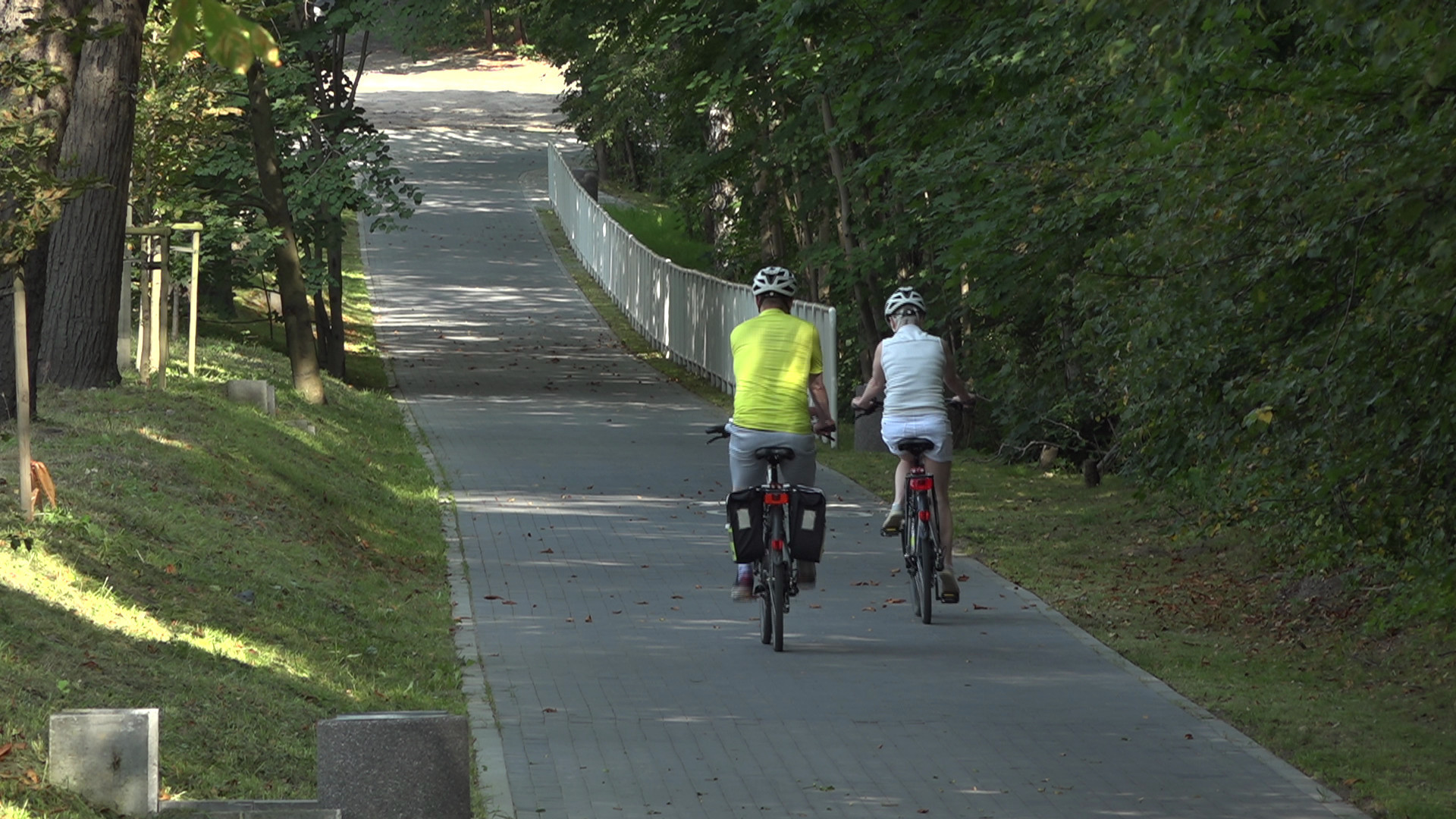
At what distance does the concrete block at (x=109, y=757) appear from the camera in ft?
18.5

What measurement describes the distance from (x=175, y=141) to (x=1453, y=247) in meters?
14.4

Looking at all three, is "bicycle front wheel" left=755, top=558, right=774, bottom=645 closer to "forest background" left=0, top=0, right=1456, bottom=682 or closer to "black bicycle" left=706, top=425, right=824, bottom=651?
"black bicycle" left=706, top=425, right=824, bottom=651

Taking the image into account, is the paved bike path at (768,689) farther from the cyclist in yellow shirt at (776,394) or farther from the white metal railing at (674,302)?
the white metal railing at (674,302)

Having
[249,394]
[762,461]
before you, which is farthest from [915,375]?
[249,394]

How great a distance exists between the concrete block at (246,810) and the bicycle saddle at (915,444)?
17.5 ft

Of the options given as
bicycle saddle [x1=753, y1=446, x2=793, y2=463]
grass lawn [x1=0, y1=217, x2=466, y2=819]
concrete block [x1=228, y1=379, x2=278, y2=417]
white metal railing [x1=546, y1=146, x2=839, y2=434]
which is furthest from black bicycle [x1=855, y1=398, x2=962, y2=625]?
white metal railing [x1=546, y1=146, x2=839, y2=434]

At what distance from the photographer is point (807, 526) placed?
977cm

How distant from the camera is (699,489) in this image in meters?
16.9

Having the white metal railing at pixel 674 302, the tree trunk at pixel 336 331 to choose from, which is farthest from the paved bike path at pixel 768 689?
the tree trunk at pixel 336 331

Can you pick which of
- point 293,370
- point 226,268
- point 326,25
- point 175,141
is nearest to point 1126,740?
point 175,141

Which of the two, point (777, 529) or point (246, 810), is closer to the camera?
point (246, 810)

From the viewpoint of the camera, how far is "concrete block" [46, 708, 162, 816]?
5625 millimetres

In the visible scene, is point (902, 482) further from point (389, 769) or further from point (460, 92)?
point (460, 92)

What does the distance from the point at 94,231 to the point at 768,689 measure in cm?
914
